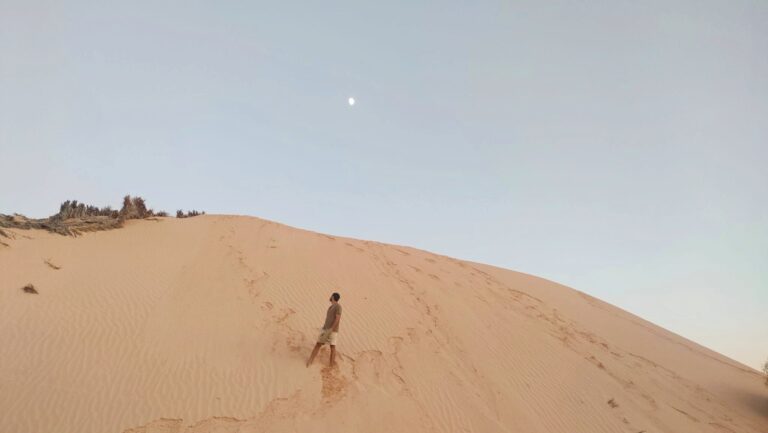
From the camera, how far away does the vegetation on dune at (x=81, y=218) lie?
1146 centimetres

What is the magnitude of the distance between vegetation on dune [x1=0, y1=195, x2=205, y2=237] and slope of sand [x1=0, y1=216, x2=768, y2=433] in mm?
400

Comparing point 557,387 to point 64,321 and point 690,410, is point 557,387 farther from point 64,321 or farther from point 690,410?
point 64,321

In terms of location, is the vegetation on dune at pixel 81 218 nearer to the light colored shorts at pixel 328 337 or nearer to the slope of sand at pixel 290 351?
the slope of sand at pixel 290 351

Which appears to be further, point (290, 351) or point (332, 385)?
point (290, 351)

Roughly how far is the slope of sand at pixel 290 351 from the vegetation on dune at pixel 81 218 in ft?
1.31

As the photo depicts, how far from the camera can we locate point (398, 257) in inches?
593

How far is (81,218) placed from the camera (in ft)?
40.4

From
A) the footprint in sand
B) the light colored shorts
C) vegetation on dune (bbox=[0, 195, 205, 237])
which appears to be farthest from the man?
vegetation on dune (bbox=[0, 195, 205, 237])

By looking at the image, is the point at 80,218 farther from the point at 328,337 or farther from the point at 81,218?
the point at 328,337

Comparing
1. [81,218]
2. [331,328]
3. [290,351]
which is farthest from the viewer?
[81,218]

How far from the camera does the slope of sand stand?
22.5 ft

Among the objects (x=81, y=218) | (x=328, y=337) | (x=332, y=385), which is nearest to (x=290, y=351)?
(x=328, y=337)

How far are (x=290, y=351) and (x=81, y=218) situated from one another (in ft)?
26.2

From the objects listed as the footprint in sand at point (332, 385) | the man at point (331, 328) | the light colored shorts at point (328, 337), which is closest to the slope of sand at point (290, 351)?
the footprint in sand at point (332, 385)
